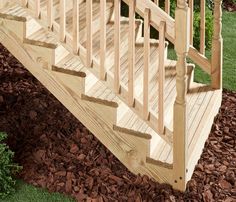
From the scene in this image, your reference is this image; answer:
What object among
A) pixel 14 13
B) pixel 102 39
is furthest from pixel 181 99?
pixel 14 13

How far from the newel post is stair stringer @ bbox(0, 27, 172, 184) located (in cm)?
21

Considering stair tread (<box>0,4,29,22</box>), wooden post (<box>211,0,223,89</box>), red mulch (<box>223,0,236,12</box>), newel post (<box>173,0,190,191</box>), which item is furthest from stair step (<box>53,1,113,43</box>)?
red mulch (<box>223,0,236,12</box>)

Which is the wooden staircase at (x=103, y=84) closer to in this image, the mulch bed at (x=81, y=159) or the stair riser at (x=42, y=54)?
the stair riser at (x=42, y=54)

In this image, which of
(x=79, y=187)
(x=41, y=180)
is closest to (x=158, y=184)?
(x=79, y=187)

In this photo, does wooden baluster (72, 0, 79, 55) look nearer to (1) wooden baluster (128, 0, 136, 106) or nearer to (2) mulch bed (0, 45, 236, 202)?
(1) wooden baluster (128, 0, 136, 106)

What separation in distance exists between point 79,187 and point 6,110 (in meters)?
1.46

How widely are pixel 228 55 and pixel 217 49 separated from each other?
200cm

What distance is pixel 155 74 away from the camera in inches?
237

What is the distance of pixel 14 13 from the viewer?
17.0 feet

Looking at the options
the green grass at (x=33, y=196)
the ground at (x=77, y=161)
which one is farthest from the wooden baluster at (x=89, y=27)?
the green grass at (x=33, y=196)

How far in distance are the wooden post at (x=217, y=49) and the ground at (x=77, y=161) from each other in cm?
42

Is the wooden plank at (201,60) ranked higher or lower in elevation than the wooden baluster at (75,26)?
lower

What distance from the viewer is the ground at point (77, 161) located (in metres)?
5.11

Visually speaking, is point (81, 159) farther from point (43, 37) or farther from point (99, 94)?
point (43, 37)
